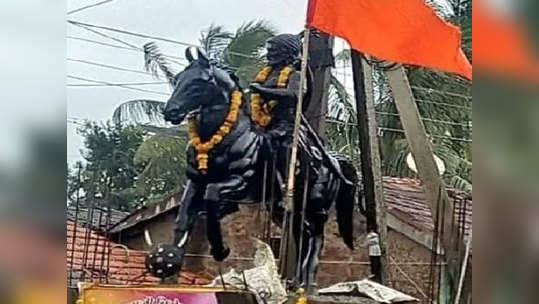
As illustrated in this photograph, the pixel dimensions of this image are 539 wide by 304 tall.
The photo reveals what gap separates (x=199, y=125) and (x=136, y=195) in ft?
0.94

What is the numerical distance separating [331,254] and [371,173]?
0.28 metres

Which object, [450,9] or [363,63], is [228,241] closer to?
[363,63]

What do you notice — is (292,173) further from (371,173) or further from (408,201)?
(408,201)

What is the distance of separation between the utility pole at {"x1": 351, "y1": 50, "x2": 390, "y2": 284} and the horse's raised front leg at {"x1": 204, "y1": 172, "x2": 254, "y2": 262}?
37 centimetres

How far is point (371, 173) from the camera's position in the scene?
2428 millimetres

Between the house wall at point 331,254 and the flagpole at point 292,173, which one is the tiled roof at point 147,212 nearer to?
the house wall at point 331,254

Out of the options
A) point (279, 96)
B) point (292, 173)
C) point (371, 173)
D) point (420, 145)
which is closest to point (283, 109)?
point (279, 96)

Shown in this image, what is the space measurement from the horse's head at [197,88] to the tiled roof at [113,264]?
403 millimetres

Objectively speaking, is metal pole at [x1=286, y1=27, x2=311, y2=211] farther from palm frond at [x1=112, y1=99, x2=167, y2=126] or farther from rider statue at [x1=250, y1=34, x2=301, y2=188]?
palm frond at [x1=112, y1=99, x2=167, y2=126]

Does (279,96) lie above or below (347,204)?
above

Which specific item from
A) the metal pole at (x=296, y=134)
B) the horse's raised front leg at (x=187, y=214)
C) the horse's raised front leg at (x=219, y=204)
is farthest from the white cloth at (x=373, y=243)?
the horse's raised front leg at (x=187, y=214)

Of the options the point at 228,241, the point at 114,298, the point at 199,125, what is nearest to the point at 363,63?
the point at 199,125

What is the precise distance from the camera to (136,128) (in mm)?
2285

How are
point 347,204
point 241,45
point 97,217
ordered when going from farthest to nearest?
point 347,204 → point 241,45 → point 97,217
